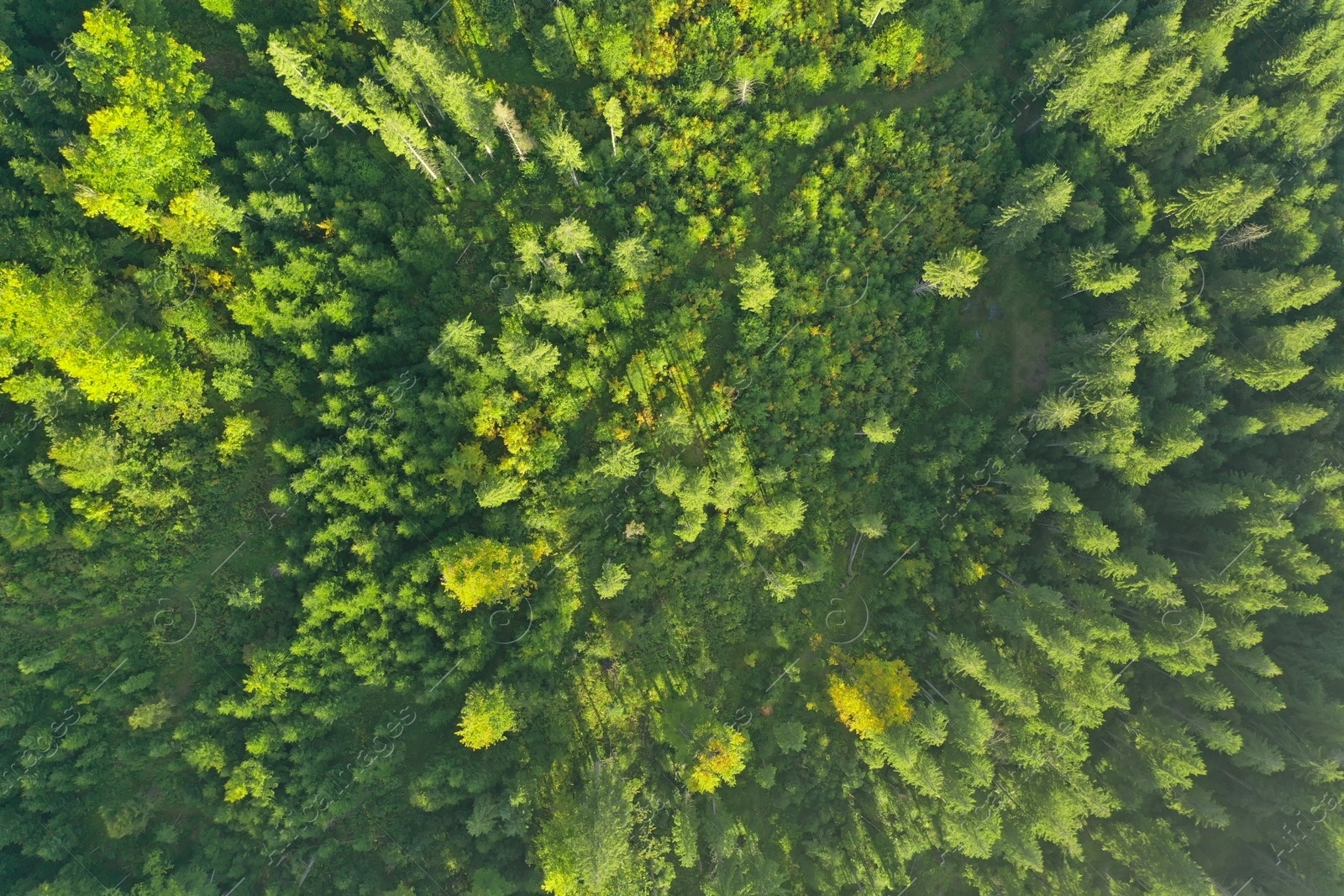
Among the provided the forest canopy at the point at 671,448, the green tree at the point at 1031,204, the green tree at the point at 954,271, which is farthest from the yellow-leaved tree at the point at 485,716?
the green tree at the point at 1031,204

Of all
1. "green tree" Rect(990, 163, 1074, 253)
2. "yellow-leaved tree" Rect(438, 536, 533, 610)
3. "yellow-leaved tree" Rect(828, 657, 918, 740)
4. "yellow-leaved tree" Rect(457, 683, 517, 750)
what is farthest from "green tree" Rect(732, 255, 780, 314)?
"yellow-leaved tree" Rect(457, 683, 517, 750)

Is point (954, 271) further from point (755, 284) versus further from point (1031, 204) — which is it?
point (755, 284)

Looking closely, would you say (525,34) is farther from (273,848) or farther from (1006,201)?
(273,848)

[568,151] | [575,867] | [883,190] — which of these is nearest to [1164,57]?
[883,190]

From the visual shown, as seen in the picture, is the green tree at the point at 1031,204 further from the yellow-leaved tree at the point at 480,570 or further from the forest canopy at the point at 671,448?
the yellow-leaved tree at the point at 480,570

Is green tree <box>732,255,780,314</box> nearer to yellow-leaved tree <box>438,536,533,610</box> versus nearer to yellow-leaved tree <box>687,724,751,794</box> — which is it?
yellow-leaved tree <box>438,536,533,610</box>
